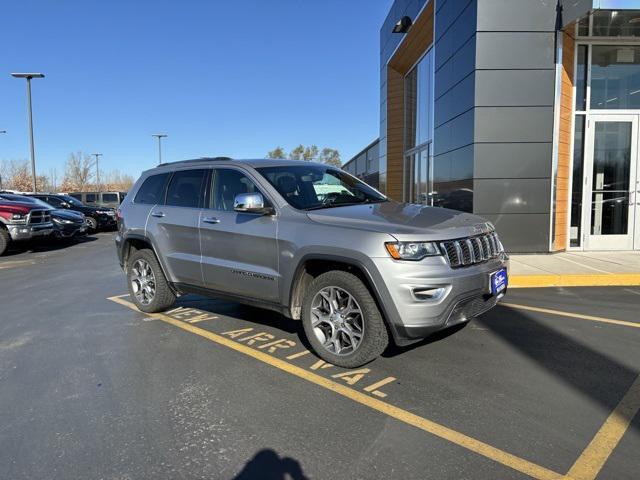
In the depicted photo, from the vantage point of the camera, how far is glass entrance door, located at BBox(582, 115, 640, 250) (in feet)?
34.3

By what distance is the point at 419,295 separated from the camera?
363 cm

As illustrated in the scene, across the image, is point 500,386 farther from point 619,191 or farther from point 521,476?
point 619,191

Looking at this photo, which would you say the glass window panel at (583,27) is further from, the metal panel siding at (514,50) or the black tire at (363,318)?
the black tire at (363,318)

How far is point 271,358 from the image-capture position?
4.44 metres

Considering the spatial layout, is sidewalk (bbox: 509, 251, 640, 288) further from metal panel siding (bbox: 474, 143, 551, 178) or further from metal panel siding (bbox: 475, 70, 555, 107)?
metal panel siding (bbox: 475, 70, 555, 107)

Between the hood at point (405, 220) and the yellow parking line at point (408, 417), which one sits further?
the hood at point (405, 220)

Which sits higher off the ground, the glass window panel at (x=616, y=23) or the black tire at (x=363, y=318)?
the glass window panel at (x=616, y=23)

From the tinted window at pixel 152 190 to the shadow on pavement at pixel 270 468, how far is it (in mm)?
3819

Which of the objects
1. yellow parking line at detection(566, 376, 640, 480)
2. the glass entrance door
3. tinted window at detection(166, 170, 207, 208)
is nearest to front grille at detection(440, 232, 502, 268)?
yellow parking line at detection(566, 376, 640, 480)

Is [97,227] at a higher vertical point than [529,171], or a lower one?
lower

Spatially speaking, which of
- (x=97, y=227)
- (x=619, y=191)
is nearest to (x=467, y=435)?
(x=619, y=191)

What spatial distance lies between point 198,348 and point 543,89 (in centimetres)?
863

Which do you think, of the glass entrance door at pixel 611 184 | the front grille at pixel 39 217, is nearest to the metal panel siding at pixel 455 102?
the glass entrance door at pixel 611 184

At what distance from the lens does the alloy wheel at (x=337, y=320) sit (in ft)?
13.1
